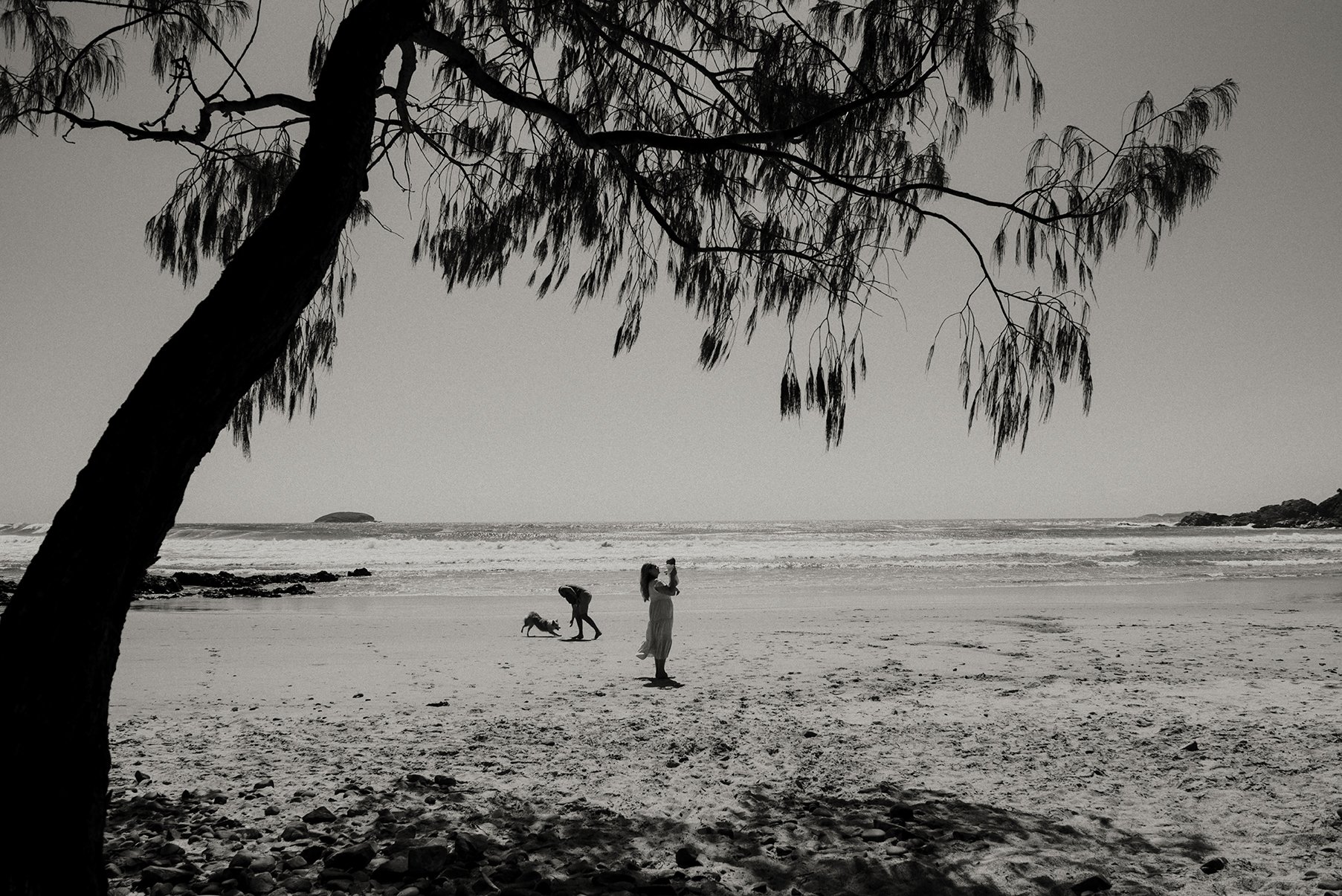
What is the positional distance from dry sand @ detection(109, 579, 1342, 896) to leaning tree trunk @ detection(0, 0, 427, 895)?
50.7 inches

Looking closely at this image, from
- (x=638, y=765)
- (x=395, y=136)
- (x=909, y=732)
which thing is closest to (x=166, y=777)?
(x=638, y=765)

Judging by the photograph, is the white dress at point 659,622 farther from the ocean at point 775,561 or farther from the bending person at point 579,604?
the ocean at point 775,561

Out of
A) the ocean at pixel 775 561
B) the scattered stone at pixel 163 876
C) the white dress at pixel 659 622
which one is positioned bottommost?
the ocean at pixel 775 561

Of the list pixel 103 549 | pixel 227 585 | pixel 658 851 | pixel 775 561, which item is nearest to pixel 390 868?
pixel 658 851

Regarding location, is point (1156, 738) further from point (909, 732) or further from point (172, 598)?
point (172, 598)

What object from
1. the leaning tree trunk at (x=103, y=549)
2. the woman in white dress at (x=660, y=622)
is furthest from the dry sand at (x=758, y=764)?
the leaning tree trunk at (x=103, y=549)

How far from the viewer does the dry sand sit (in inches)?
140

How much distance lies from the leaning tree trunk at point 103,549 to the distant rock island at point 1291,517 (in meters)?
68.6

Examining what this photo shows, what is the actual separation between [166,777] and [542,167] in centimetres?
403

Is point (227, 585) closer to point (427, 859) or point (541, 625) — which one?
point (541, 625)

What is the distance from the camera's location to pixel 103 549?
2191mm

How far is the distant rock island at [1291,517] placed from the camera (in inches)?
2292

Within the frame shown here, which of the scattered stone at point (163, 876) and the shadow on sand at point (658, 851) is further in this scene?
the shadow on sand at point (658, 851)

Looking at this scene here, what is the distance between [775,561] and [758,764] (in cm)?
2502
